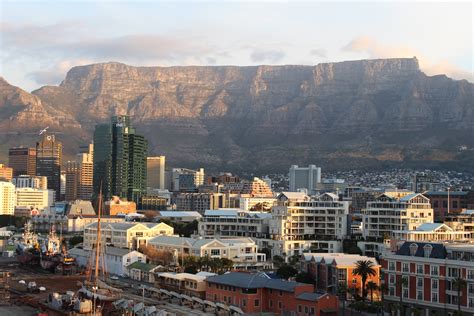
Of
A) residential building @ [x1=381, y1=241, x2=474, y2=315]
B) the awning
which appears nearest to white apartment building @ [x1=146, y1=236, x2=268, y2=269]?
the awning

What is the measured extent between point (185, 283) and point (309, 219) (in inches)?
1516

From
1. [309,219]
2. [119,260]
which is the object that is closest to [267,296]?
[119,260]

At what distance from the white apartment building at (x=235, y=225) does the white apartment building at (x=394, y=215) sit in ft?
49.6

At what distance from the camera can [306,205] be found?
11450 centimetres

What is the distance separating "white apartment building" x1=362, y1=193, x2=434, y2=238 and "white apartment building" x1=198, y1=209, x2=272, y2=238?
15.1 meters

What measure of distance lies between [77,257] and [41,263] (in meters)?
6.83

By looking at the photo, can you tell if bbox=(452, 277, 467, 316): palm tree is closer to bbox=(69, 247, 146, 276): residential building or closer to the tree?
the tree

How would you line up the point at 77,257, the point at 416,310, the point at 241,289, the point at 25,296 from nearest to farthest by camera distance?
the point at 416,310
the point at 241,289
the point at 25,296
the point at 77,257

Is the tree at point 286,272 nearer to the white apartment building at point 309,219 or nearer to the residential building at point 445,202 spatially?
the white apartment building at point 309,219

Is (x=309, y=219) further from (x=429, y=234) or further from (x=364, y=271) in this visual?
(x=364, y=271)

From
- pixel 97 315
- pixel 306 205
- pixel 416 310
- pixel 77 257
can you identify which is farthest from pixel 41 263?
pixel 416 310

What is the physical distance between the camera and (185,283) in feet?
254

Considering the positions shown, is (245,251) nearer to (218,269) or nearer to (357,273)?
(218,269)

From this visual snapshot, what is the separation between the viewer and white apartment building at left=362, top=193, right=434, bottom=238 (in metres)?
103
